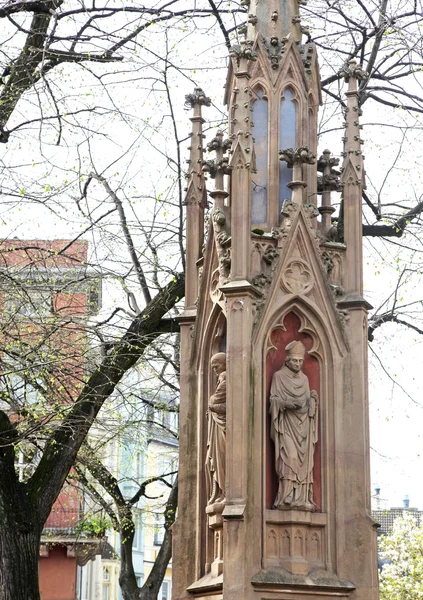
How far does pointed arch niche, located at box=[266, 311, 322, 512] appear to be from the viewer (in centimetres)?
1002

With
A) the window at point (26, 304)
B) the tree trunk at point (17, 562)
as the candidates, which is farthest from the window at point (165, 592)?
the tree trunk at point (17, 562)

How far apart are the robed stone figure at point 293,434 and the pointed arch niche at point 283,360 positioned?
0.21 ft

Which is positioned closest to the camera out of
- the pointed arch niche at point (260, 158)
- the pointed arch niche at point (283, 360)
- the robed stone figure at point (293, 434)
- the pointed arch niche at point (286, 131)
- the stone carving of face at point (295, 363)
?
the robed stone figure at point (293, 434)

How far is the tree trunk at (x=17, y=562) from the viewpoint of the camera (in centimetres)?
1219

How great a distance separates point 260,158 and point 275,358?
2.00 metres

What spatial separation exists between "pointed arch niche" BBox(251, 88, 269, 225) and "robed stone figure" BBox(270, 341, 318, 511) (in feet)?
4.83

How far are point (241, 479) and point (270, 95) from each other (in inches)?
148

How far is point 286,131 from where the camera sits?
11.3m

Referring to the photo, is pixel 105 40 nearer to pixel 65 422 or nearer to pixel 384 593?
pixel 65 422

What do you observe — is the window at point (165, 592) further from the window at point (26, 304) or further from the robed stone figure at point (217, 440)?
the robed stone figure at point (217, 440)

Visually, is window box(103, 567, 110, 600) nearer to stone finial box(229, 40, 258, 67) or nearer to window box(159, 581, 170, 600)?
window box(159, 581, 170, 600)

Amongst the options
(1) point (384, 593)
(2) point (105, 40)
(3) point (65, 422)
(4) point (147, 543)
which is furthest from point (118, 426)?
(4) point (147, 543)

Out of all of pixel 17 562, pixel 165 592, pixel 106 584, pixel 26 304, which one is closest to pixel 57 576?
pixel 106 584

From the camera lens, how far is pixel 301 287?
10.4 m
